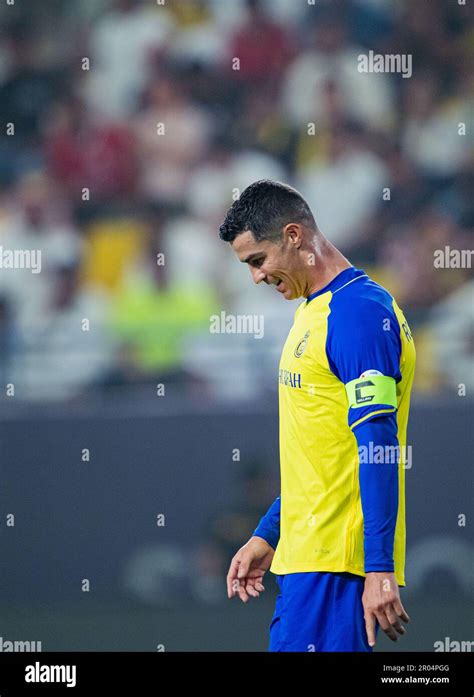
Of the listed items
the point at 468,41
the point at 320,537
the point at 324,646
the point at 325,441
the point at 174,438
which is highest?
the point at 468,41

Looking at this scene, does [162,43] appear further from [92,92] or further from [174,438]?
[174,438]

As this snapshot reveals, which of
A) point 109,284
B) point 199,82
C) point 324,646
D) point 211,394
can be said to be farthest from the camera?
point 199,82

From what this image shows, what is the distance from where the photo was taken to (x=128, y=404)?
5.98 m

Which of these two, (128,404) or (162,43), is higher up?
(162,43)

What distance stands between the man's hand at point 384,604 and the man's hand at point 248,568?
0.54m

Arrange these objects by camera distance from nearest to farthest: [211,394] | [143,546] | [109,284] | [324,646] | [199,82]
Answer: [324,646] → [143,546] → [211,394] → [109,284] → [199,82]

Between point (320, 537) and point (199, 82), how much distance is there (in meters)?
5.16

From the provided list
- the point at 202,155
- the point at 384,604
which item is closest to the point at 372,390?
the point at 384,604

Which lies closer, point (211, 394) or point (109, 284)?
point (211, 394)

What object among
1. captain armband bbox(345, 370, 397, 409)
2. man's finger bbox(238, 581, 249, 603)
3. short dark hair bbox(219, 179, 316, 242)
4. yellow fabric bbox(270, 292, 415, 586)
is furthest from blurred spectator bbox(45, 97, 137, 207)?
captain armband bbox(345, 370, 397, 409)

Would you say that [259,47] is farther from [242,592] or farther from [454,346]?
[242,592]

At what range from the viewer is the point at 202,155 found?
23.7 ft

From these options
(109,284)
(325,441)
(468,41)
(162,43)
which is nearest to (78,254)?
(109,284)

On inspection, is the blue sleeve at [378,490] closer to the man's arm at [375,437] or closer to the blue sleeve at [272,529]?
the man's arm at [375,437]
